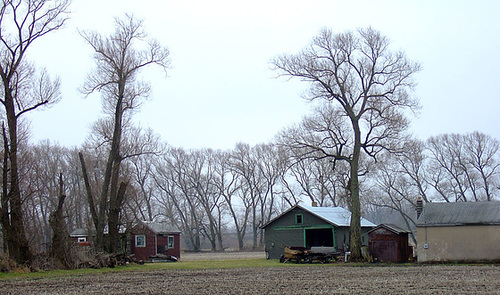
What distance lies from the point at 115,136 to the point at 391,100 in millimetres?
18189

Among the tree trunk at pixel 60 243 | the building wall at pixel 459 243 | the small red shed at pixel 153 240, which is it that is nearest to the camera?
the tree trunk at pixel 60 243

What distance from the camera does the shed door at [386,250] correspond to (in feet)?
122

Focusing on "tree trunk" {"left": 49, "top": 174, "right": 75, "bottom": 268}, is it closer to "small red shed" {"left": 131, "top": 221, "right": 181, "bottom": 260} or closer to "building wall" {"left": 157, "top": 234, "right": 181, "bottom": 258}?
"small red shed" {"left": 131, "top": 221, "right": 181, "bottom": 260}

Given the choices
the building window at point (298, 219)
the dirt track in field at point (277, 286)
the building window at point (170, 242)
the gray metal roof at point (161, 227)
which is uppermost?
the building window at point (298, 219)

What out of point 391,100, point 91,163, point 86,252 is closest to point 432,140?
point 391,100

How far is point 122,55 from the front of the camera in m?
37.5

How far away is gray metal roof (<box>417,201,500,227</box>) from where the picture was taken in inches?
Answer: 1368

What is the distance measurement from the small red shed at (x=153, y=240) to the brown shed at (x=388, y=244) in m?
18.0

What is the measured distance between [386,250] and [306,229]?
8.50 metres

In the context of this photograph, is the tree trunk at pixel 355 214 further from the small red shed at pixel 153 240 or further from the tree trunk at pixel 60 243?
the small red shed at pixel 153 240

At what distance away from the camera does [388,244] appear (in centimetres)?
3747

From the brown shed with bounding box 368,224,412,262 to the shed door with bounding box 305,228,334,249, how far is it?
27.2ft

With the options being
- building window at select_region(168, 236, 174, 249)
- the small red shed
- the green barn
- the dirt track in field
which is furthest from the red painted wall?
the dirt track in field

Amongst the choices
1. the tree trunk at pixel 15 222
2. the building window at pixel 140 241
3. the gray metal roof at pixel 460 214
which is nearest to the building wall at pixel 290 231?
the gray metal roof at pixel 460 214
